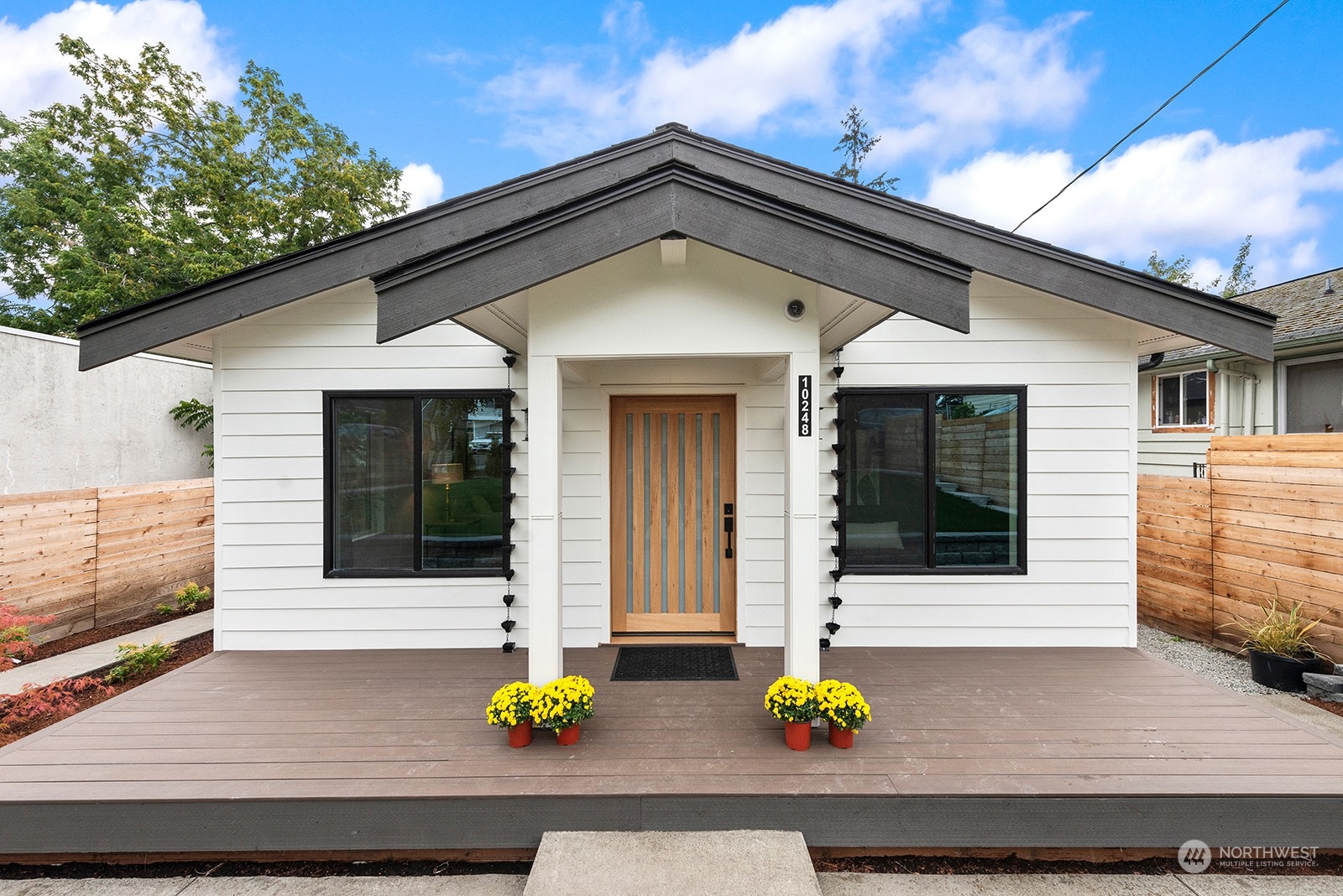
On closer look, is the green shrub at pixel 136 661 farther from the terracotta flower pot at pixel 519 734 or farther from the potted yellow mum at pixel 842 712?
the potted yellow mum at pixel 842 712

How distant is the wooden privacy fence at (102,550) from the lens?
4324 mm

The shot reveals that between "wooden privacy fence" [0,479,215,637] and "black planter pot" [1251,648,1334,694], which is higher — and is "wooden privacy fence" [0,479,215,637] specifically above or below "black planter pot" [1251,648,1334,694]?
above

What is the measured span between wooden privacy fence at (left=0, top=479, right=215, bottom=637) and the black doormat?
180 inches

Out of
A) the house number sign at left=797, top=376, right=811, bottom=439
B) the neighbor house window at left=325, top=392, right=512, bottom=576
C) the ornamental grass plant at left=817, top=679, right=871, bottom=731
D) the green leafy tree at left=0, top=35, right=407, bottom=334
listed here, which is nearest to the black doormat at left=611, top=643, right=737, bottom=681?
the ornamental grass plant at left=817, top=679, right=871, bottom=731

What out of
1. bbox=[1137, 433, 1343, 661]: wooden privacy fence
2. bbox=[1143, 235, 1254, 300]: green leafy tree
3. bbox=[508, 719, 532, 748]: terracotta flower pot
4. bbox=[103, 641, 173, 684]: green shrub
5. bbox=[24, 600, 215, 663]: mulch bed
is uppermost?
bbox=[1143, 235, 1254, 300]: green leafy tree

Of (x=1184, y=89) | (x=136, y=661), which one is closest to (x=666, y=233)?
(x=136, y=661)

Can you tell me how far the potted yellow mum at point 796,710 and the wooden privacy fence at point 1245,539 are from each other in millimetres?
3890

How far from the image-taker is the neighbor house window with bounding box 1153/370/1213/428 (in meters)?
7.98

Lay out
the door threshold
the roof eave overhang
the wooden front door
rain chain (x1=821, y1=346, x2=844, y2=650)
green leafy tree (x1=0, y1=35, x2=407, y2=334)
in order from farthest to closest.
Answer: green leafy tree (x1=0, y1=35, x2=407, y2=334)
the wooden front door
the door threshold
rain chain (x1=821, y1=346, x2=844, y2=650)
the roof eave overhang

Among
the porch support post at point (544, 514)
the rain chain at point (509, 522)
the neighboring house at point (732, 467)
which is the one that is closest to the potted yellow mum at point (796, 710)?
the porch support post at point (544, 514)

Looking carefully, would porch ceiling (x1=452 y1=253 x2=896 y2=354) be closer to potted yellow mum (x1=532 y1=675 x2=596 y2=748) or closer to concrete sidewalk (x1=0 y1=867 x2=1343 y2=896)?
potted yellow mum (x1=532 y1=675 x2=596 y2=748)

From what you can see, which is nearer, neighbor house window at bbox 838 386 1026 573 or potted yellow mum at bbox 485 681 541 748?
potted yellow mum at bbox 485 681 541 748

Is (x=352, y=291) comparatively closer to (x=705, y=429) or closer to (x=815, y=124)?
(x=705, y=429)

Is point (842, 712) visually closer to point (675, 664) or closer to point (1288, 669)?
point (675, 664)
